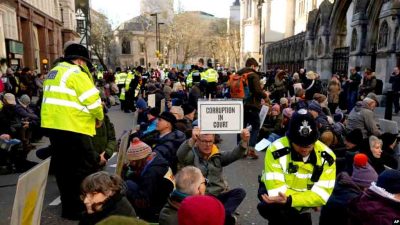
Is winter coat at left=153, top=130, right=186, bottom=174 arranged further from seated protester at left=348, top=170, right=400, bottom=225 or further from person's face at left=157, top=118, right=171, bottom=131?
seated protester at left=348, top=170, right=400, bottom=225

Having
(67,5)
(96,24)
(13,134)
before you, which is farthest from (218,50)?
(13,134)

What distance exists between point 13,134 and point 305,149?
21.5 ft

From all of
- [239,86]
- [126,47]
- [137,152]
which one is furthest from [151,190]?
[126,47]

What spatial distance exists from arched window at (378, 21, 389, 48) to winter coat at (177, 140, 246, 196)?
1138 centimetres

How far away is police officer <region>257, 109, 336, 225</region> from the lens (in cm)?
297

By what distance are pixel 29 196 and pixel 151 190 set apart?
131 centimetres

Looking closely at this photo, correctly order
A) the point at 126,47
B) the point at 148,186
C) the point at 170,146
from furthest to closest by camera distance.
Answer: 1. the point at 126,47
2. the point at 170,146
3. the point at 148,186

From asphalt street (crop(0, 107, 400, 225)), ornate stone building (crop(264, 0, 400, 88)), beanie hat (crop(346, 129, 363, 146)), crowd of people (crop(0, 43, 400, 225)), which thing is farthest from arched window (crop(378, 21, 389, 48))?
beanie hat (crop(346, 129, 363, 146))

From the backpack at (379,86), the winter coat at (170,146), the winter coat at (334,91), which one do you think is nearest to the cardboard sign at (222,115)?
the winter coat at (170,146)

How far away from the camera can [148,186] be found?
352 centimetres

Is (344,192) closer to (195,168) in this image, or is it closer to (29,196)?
(195,168)

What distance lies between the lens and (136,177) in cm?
380

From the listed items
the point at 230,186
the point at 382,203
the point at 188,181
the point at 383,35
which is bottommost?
the point at 230,186

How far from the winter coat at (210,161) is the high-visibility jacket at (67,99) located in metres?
1.16
